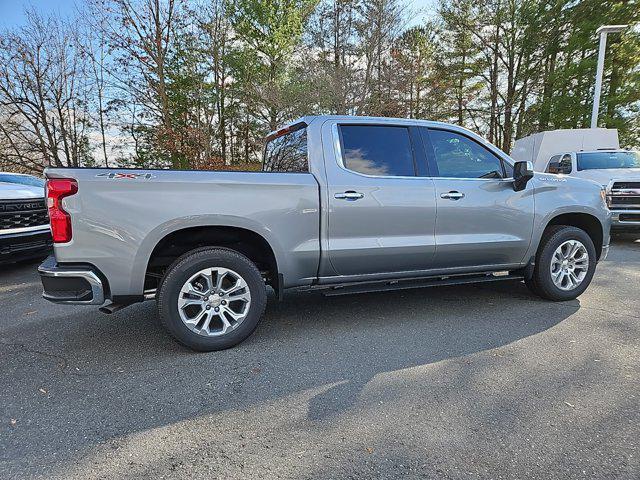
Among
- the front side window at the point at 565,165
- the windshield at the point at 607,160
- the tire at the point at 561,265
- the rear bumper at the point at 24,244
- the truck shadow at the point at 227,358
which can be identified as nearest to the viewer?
the truck shadow at the point at 227,358

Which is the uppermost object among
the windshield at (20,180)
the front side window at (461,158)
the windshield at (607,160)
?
the windshield at (607,160)

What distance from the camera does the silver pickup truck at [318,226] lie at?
2.83 m

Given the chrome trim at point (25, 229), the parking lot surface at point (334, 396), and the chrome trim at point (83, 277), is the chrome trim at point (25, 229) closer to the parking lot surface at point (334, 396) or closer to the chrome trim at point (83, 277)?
the parking lot surface at point (334, 396)

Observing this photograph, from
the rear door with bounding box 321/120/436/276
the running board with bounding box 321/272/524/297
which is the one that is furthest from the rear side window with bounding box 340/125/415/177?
the running board with bounding box 321/272/524/297

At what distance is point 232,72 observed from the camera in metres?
16.3

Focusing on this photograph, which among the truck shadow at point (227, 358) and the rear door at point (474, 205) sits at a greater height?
the rear door at point (474, 205)

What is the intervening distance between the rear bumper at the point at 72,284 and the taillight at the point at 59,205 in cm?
22

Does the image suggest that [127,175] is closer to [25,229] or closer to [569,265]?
[25,229]

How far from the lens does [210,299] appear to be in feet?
10.3

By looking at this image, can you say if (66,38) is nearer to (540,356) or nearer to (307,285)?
(307,285)

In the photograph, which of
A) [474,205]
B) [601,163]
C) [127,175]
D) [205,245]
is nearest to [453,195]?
[474,205]

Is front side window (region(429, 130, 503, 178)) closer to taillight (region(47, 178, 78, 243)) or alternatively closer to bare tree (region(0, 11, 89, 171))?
taillight (region(47, 178, 78, 243))

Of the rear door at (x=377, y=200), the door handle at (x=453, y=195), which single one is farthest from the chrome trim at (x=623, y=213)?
the rear door at (x=377, y=200)

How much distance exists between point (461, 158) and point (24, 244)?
5.91 meters
